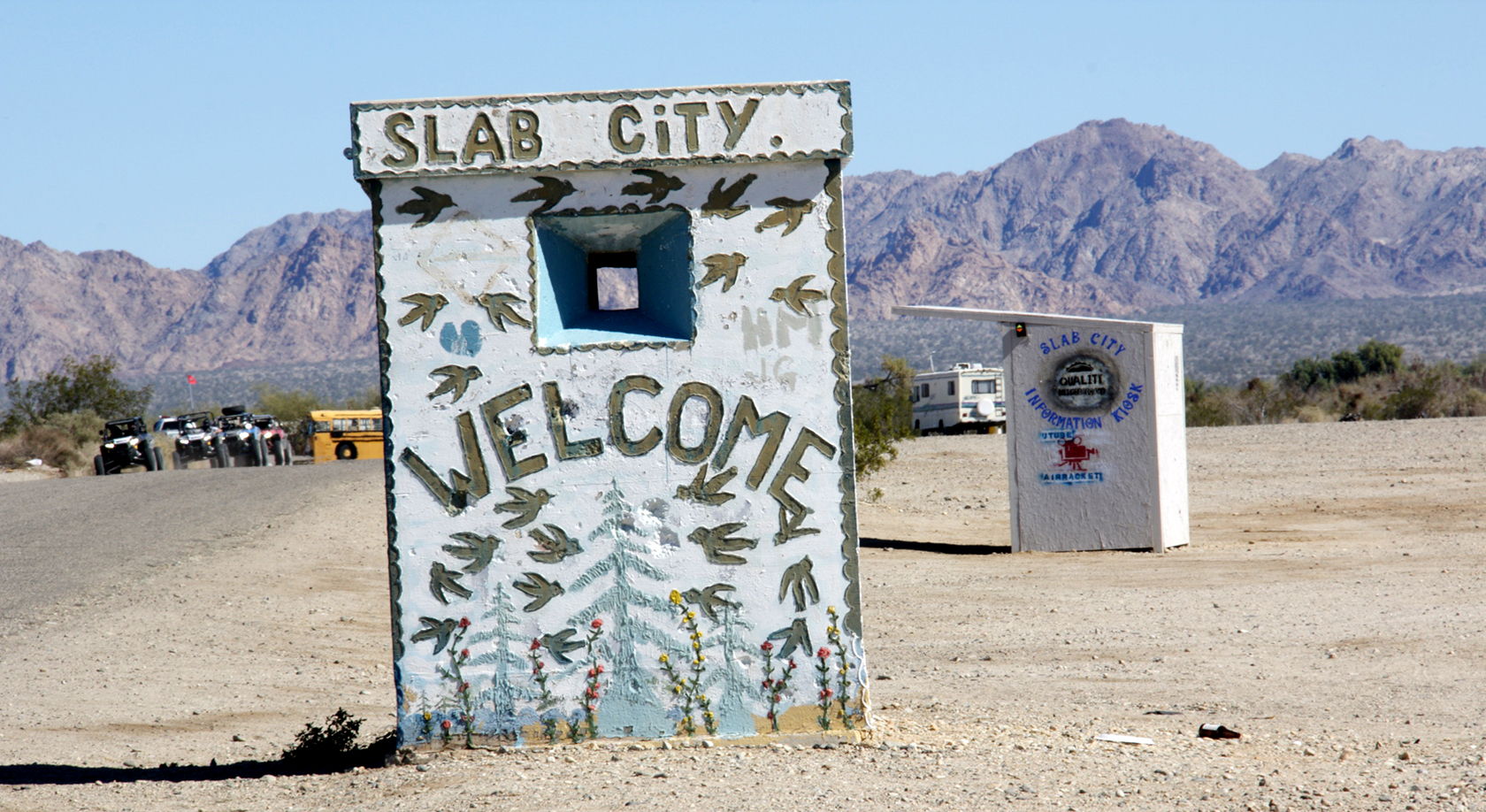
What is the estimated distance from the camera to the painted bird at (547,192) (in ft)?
22.2

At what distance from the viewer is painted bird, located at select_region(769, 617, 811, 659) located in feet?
22.2

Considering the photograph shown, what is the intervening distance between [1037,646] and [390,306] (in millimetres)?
5868

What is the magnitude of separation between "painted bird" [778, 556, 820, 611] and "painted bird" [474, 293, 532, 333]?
1.56 meters

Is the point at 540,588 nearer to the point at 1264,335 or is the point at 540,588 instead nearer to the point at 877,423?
the point at 877,423

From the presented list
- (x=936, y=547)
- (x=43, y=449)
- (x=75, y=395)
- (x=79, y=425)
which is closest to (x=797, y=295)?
(x=936, y=547)

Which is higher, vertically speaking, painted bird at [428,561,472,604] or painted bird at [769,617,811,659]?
painted bird at [428,561,472,604]

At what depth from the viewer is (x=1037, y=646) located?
1088cm

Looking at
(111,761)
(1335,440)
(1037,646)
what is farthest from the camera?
(1335,440)

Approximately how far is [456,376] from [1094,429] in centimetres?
962

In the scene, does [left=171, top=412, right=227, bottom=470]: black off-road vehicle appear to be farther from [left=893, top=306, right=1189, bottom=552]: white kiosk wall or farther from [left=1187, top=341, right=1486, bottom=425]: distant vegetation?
[left=893, top=306, right=1189, bottom=552]: white kiosk wall

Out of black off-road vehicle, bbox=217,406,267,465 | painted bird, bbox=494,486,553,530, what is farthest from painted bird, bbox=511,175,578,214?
black off-road vehicle, bbox=217,406,267,465

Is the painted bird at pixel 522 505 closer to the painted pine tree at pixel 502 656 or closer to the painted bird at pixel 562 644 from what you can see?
the painted pine tree at pixel 502 656

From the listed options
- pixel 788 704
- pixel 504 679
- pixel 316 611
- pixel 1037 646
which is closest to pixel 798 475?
pixel 788 704

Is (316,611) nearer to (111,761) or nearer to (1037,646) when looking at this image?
(111,761)
